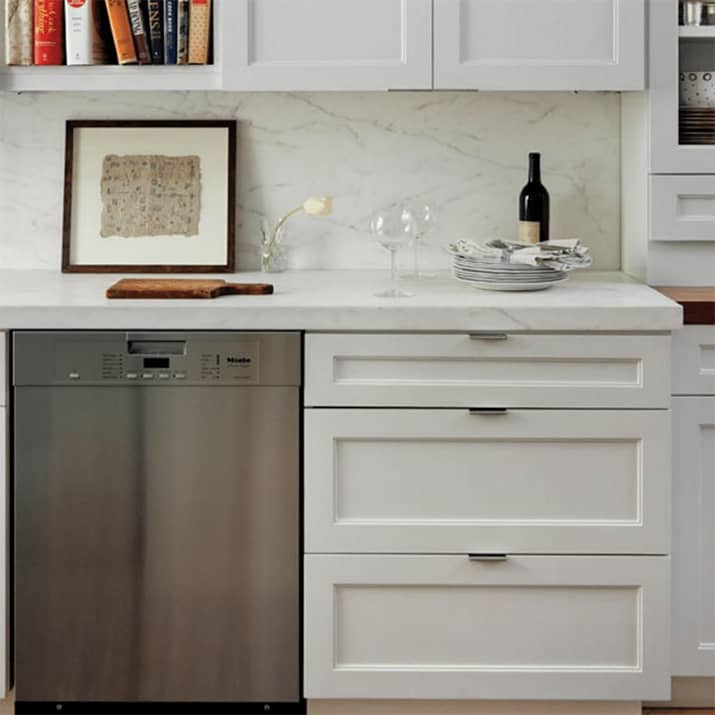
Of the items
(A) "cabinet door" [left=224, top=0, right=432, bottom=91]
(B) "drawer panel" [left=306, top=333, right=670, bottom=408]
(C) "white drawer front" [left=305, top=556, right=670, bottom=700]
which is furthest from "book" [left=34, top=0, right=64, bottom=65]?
(C) "white drawer front" [left=305, top=556, right=670, bottom=700]

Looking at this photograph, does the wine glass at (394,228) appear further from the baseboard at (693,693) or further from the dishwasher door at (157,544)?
the baseboard at (693,693)

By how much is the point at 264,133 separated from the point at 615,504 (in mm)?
1393

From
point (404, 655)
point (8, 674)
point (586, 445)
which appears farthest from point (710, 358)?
point (8, 674)

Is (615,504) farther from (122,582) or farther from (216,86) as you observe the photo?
(216,86)

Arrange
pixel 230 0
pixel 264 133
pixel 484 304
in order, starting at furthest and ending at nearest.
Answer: pixel 264 133, pixel 230 0, pixel 484 304

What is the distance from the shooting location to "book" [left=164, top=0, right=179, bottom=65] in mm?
2963

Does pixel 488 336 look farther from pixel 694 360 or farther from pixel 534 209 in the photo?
pixel 534 209

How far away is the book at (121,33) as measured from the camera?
9.70 feet

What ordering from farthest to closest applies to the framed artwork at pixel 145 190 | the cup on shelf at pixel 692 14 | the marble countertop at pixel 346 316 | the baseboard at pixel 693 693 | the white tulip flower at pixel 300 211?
1. the framed artwork at pixel 145 190
2. the white tulip flower at pixel 300 211
3. the cup on shelf at pixel 692 14
4. the baseboard at pixel 693 693
5. the marble countertop at pixel 346 316

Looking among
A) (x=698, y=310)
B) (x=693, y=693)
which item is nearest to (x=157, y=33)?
(x=698, y=310)

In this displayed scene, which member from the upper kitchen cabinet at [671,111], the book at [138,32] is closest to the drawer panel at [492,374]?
the upper kitchen cabinet at [671,111]

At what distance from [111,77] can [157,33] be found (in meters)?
0.16

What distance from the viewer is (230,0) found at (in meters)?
2.90

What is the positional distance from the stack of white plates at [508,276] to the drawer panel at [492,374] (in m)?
0.21
